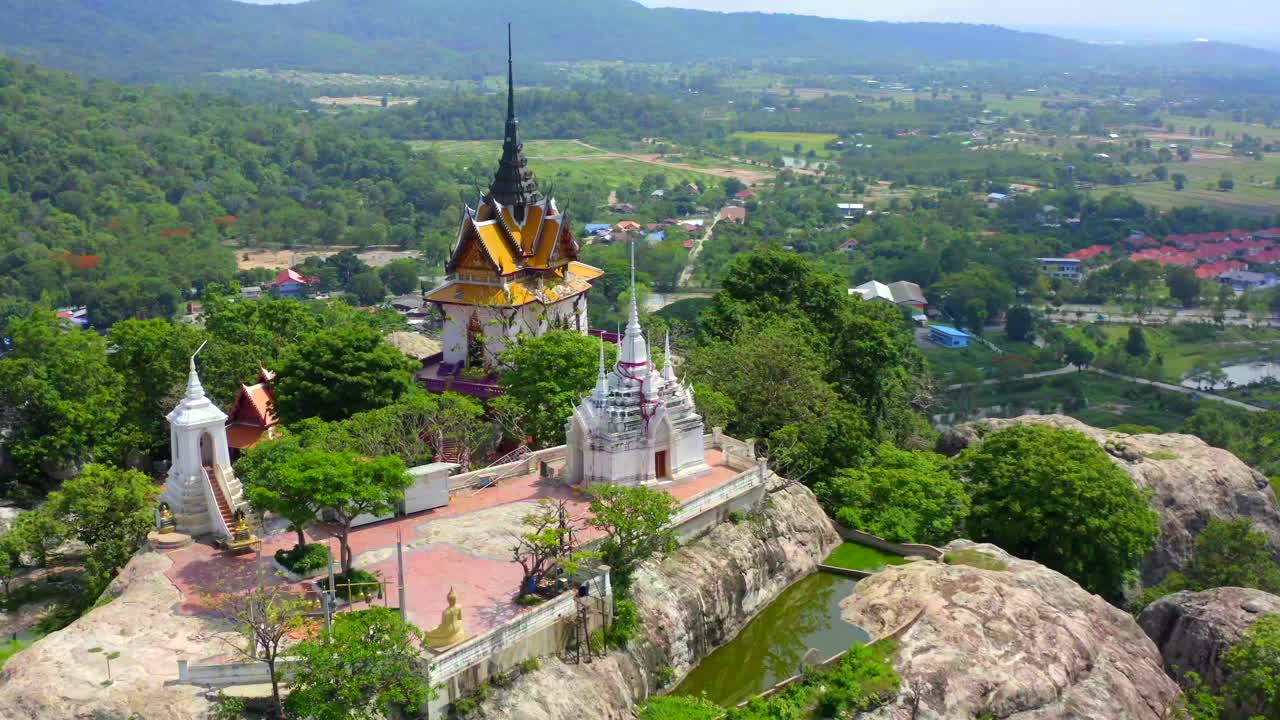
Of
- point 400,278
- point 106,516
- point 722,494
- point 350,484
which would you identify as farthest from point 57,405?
point 400,278

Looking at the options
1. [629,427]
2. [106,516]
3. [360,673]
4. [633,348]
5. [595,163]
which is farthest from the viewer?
[595,163]

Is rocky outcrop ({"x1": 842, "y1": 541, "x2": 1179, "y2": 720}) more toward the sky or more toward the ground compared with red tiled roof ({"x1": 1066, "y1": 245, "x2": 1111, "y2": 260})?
more toward the sky

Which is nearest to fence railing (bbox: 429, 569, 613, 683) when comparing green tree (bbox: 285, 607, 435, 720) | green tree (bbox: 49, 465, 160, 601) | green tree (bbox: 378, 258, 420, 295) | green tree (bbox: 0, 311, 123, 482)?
green tree (bbox: 285, 607, 435, 720)

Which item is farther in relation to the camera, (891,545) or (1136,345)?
(1136,345)

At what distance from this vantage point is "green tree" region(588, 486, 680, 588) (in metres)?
25.0

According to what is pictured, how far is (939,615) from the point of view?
26.1 m

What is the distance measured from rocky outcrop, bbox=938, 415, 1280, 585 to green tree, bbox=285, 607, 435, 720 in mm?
21901

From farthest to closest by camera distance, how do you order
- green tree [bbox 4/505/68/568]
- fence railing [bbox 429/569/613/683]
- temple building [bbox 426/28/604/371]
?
1. temple building [bbox 426/28/604/371]
2. green tree [bbox 4/505/68/568]
3. fence railing [bbox 429/569/613/683]

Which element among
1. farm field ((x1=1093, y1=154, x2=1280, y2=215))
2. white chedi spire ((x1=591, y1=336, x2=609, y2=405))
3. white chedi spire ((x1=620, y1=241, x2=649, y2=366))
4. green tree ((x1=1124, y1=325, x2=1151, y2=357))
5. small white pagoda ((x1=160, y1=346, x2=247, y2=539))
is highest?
white chedi spire ((x1=620, y1=241, x2=649, y2=366))

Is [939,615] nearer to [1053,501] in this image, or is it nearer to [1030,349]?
[1053,501]

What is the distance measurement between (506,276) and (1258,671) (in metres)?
21.6

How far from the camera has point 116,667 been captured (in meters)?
21.3

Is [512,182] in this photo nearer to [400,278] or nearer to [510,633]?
[510,633]

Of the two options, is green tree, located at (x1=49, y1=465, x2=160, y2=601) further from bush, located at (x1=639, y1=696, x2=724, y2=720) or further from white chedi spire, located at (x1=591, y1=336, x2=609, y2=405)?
bush, located at (x1=639, y1=696, x2=724, y2=720)
